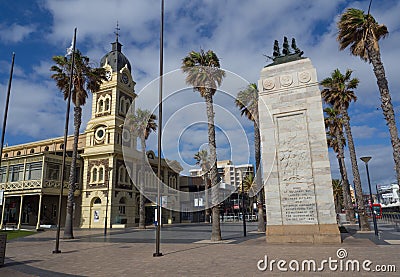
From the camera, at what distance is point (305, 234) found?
14.7 meters

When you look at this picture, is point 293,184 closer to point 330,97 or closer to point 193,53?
point 193,53

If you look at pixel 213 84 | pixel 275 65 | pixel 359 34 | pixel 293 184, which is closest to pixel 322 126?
pixel 293 184

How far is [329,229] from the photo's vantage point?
14320mm

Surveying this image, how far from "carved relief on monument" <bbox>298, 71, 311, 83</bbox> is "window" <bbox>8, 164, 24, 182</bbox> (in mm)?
34255

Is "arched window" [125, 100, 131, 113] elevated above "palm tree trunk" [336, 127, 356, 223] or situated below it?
above

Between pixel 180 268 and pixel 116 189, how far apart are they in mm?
29908

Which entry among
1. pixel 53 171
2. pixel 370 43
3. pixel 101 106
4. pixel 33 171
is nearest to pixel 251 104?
pixel 370 43

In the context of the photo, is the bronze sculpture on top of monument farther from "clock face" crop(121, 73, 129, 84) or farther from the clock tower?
"clock face" crop(121, 73, 129, 84)

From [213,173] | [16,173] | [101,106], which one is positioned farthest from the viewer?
[101,106]

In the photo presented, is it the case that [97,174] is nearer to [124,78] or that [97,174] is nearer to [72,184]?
[124,78]

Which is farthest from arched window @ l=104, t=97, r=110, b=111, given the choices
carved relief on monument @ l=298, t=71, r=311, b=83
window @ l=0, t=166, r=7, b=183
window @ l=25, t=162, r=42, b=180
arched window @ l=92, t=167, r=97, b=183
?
carved relief on monument @ l=298, t=71, r=311, b=83

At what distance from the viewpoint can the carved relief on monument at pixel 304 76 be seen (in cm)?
1605

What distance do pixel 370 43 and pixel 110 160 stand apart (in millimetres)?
30528

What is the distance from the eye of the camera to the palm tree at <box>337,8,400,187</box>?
14555mm
